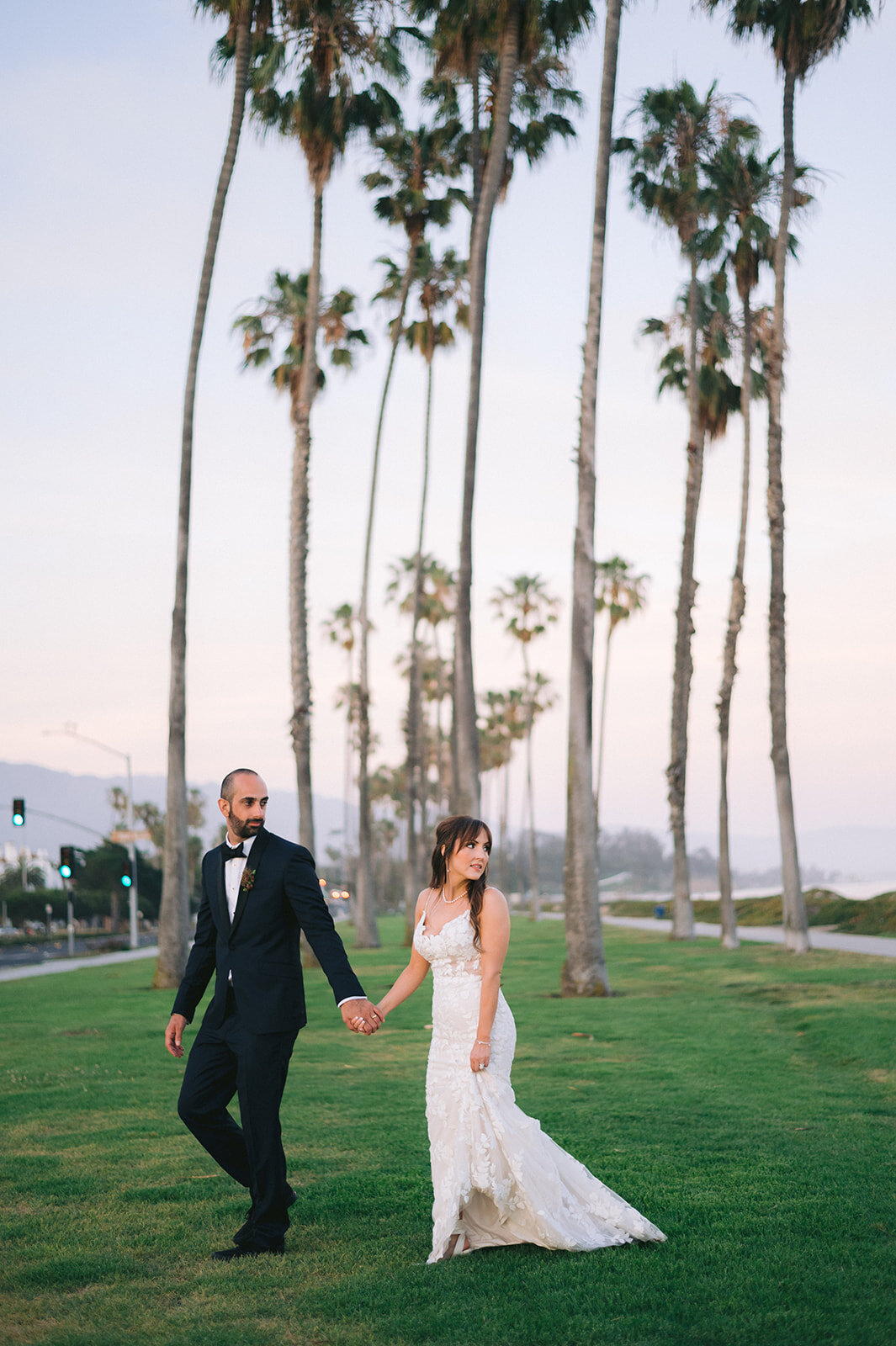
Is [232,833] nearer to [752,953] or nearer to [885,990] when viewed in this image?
[885,990]

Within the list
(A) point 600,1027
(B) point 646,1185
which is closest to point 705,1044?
(A) point 600,1027

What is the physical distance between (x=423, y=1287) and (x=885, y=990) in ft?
52.6

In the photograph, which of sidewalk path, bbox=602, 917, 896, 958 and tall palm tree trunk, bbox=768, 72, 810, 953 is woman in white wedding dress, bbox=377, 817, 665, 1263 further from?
sidewalk path, bbox=602, 917, 896, 958

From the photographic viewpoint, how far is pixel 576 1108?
10.6 meters

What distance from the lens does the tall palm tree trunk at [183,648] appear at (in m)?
24.9

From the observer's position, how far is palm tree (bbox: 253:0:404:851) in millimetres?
27641

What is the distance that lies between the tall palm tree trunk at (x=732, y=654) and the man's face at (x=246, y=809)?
2885cm

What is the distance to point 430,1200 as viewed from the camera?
738 centimetres

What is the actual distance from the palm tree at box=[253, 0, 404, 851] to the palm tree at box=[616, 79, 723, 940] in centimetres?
667

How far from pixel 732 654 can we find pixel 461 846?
30.0 metres

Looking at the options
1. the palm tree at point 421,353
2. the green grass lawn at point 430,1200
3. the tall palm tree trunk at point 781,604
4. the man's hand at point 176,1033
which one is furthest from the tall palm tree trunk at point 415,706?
the man's hand at point 176,1033

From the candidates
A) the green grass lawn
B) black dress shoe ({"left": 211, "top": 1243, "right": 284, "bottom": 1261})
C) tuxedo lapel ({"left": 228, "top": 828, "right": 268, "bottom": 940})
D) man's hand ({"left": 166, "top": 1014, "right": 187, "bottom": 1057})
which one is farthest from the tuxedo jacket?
the green grass lawn

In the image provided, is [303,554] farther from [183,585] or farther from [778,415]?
[778,415]

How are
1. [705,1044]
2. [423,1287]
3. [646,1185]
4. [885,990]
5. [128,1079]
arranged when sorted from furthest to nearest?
[885,990], [705,1044], [128,1079], [646,1185], [423,1287]
